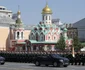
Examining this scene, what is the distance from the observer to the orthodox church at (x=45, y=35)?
83.6m

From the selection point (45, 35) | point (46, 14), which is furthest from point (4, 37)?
point (46, 14)

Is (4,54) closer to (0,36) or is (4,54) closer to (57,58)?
(57,58)

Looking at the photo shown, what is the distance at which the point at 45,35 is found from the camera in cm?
8494

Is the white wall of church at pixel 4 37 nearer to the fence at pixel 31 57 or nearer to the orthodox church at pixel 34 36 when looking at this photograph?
the orthodox church at pixel 34 36

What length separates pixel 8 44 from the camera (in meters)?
88.3

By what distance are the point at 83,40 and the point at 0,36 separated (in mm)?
27708

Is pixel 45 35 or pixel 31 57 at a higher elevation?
pixel 45 35

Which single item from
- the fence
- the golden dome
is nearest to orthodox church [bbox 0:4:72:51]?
the golden dome

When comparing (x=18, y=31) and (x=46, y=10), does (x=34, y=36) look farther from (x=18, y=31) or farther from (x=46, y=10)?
(x=46, y=10)

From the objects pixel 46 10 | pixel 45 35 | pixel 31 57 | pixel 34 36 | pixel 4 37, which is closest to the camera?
pixel 31 57

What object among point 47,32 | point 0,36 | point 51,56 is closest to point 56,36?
A: point 47,32

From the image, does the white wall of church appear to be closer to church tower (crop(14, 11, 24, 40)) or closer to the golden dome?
church tower (crop(14, 11, 24, 40))

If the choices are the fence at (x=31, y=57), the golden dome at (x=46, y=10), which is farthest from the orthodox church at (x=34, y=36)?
the fence at (x=31, y=57)

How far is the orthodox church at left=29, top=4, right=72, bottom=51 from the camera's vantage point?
83.6 metres
